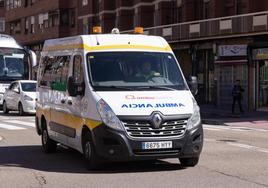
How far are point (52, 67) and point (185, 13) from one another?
29.3 m

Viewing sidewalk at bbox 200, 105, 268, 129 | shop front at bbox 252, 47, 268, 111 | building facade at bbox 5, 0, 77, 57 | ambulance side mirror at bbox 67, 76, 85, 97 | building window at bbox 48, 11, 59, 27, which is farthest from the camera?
building window at bbox 48, 11, 59, 27

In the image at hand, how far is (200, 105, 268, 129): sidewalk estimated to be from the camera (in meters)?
25.0

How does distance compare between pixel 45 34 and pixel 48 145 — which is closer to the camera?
pixel 48 145

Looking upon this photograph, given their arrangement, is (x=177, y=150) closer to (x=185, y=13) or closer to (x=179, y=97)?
(x=179, y=97)

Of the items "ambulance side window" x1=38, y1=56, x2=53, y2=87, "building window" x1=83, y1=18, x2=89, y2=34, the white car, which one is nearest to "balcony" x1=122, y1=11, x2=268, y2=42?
the white car

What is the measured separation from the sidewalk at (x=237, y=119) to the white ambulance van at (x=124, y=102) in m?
13.0

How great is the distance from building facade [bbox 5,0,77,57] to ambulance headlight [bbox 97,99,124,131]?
5047 centimetres

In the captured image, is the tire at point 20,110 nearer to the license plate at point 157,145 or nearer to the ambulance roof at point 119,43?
the ambulance roof at point 119,43

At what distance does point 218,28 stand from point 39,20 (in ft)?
112

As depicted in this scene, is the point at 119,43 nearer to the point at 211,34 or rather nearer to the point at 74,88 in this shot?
the point at 74,88

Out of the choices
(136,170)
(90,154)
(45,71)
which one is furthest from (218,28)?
(90,154)

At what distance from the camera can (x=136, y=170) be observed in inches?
424

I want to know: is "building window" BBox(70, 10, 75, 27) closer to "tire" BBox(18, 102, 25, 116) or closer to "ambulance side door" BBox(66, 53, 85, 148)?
"tire" BBox(18, 102, 25, 116)

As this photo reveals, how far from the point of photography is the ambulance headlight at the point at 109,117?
10.2 meters
